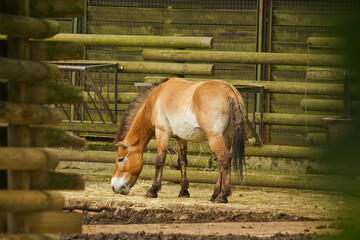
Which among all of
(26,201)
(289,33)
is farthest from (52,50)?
(289,33)

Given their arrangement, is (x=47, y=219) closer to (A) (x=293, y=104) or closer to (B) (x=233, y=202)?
(B) (x=233, y=202)

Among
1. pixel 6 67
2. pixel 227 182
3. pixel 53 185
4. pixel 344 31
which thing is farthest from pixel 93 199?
pixel 344 31

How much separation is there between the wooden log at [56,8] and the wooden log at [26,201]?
3.41ft

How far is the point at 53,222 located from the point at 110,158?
6.32 m

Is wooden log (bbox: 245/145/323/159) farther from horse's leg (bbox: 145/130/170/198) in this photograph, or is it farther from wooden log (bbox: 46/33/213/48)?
wooden log (bbox: 46/33/213/48)

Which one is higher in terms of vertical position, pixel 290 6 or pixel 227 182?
pixel 290 6

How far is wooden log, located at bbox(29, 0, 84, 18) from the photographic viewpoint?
3.35 meters

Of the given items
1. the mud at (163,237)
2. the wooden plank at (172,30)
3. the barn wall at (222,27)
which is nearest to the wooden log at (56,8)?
the mud at (163,237)

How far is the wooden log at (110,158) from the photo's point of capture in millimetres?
9406

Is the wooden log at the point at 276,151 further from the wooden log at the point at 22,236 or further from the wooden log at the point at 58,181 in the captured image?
the wooden log at the point at 22,236

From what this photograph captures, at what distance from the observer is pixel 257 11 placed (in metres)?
9.87

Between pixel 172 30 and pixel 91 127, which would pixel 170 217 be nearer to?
pixel 91 127

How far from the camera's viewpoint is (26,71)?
3.15m

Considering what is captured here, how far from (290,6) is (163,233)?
5658 millimetres
